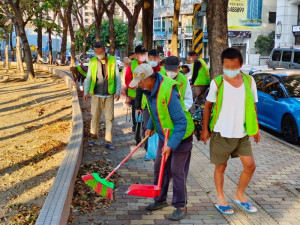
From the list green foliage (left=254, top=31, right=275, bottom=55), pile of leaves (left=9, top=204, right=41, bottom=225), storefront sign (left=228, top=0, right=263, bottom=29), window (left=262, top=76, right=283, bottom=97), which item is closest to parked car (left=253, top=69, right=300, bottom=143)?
window (left=262, top=76, right=283, bottom=97)

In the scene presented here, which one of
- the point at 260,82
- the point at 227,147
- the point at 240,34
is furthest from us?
the point at 240,34

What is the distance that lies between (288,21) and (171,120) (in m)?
36.3

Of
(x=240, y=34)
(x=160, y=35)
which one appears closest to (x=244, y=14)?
(x=240, y=34)

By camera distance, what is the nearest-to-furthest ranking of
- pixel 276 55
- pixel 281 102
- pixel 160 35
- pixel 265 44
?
pixel 281 102
pixel 276 55
pixel 265 44
pixel 160 35

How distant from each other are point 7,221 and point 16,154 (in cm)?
293

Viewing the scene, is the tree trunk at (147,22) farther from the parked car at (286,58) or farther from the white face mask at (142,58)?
the parked car at (286,58)

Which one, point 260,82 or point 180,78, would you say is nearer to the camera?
point 180,78

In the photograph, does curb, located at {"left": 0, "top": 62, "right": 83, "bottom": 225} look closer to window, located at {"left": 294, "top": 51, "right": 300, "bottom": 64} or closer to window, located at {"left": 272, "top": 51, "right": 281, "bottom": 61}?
window, located at {"left": 294, "top": 51, "right": 300, "bottom": 64}

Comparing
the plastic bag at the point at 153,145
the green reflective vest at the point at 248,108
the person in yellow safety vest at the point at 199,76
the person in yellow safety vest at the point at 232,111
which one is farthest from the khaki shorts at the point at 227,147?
the person in yellow safety vest at the point at 199,76

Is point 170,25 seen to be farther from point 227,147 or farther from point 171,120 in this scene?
point 171,120

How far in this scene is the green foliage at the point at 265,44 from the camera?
152ft

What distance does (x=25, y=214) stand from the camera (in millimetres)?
4652

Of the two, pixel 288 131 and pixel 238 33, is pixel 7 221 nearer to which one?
pixel 288 131

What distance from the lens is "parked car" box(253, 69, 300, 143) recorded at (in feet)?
28.1
